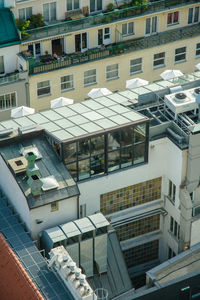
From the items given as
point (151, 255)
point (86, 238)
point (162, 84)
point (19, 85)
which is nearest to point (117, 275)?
point (86, 238)

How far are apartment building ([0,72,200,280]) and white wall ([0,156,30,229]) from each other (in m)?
0.23

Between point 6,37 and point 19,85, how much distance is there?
5247mm

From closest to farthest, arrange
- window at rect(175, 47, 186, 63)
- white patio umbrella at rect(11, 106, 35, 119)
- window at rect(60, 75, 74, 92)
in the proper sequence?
white patio umbrella at rect(11, 106, 35, 119) → window at rect(60, 75, 74, 92) → window at rect(175, 47, 186, 63)

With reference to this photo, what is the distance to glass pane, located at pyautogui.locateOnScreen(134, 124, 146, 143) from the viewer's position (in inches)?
2749

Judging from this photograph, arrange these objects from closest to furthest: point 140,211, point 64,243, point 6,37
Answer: point 64,243 < point 140,211 < point 6,37

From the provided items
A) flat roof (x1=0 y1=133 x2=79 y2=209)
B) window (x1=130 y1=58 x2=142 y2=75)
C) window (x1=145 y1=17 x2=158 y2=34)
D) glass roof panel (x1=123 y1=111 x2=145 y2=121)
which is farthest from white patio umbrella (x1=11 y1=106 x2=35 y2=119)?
window (x1=145 y1=17 x2=158 y2=34)

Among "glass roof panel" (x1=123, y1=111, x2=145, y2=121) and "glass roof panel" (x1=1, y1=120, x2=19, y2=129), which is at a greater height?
"glass roof panel" (x1=123, y1=111, x2=145, y2=121)

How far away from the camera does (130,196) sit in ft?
240

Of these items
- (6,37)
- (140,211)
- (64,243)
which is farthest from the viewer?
(6,37)

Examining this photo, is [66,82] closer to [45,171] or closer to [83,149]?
[83,149]

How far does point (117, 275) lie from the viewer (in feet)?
226

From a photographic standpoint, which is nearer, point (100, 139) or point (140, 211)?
point (100, 139)

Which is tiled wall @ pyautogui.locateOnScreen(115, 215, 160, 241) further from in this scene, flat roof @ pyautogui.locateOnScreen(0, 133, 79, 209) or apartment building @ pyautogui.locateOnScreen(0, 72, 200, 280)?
flat roof @ pyautogui.locateOnScreen(0, 133, 79, 209)

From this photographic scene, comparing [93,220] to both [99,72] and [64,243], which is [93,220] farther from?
[99,72]
